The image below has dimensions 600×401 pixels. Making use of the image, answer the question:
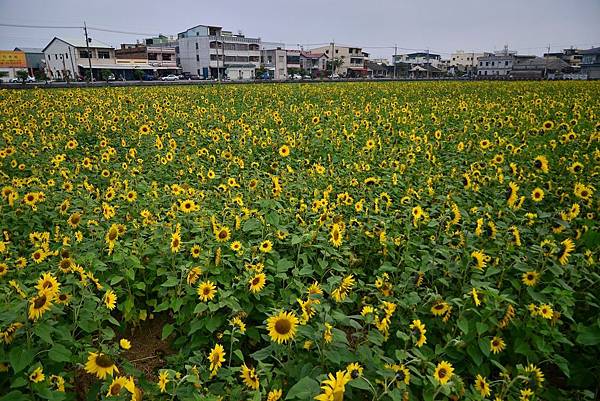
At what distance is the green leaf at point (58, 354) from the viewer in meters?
1.91

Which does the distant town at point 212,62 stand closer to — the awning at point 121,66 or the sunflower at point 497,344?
the awning at point 121,66

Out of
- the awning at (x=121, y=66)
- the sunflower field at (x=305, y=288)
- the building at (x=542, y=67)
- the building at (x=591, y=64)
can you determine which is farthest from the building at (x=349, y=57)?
the sunflower field at (x=305, y=288)

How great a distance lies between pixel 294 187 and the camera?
14.3 feet

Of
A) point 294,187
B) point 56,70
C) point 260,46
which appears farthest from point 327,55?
point 294,187

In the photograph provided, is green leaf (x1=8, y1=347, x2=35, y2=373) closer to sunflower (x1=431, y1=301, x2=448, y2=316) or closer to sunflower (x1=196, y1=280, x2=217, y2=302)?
sunflower (x1=196, y1=280, x2=217, y2=302)

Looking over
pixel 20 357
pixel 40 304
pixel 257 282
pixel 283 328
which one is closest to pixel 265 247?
pixel 257 282

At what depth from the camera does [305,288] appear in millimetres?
2645

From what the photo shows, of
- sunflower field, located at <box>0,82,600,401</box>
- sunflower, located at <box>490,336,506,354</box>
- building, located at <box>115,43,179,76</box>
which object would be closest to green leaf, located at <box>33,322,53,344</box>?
sunflower field, located at <box>0,82,600,401</box>

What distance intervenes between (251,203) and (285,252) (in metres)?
0.89

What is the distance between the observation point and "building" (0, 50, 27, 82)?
184ft

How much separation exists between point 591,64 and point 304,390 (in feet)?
246

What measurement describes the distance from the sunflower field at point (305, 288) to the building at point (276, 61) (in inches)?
3094

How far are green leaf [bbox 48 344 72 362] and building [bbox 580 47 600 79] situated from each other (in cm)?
6091

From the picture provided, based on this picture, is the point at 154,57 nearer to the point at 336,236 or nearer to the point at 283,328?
A: the point at 336,236
